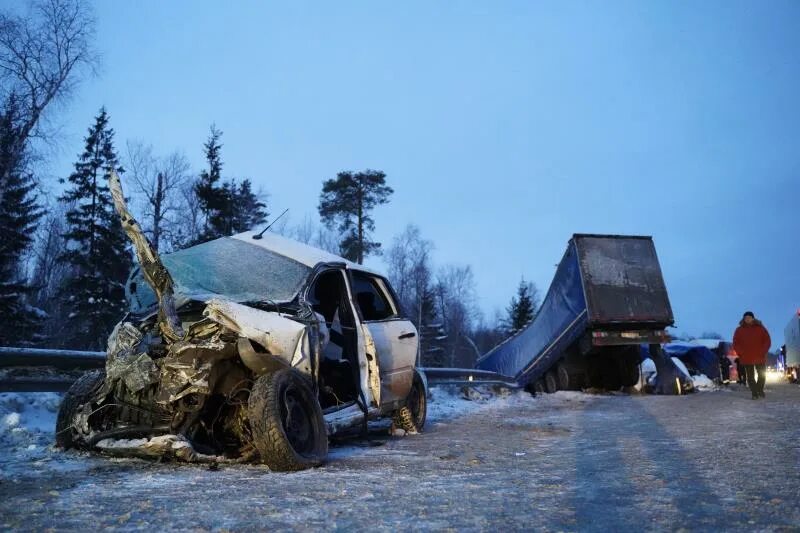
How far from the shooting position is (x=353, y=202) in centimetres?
3186

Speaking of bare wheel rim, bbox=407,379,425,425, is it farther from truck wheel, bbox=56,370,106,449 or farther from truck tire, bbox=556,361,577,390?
truck tire, bbox=556,361,577,390

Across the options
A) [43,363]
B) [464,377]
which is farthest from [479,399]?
[43,363]

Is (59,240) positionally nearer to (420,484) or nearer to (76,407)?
(76,407)

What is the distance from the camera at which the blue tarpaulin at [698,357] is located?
21406 mm

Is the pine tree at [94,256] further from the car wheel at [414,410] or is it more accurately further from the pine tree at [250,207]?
the car wheel at [414,410]

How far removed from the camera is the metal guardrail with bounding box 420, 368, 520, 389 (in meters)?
12.2

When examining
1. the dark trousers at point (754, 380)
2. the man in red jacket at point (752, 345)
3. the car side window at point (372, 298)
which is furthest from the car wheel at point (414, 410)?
the dark trousers at point (754, 380)

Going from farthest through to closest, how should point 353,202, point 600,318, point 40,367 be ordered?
point 353,202 → point 600,318 → point 40,367

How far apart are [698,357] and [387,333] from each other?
18863mm

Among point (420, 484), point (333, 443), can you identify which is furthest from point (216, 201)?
point (420, 484)

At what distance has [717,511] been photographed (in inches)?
116

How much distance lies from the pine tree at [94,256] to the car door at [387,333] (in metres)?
18.9

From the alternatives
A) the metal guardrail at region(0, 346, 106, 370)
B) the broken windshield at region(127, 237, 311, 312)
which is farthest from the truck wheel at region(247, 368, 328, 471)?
the metal guardrail at region(0, 346, 106, 370)

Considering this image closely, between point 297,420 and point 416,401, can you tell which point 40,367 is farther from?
point 416,401
